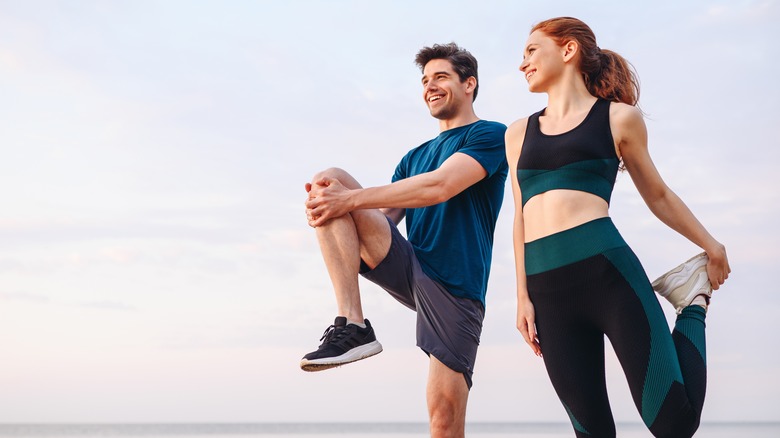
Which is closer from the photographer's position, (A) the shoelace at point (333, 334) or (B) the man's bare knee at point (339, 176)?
(A) the shoelace at point (333, 334)

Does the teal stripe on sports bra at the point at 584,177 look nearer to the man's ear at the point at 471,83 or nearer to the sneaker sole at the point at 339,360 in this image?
the sneaker sole at the point at 339,360

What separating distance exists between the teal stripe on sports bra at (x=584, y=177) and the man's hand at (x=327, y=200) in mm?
920

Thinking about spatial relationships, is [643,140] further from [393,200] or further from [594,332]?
[393,200]

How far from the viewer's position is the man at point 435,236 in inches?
141

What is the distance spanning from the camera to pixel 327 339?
3469 millimetres

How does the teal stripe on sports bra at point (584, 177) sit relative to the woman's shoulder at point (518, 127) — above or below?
below

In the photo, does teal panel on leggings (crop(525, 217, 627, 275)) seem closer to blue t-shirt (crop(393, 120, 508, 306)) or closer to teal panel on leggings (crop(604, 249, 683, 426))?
teal panel on leggings (crop(604, 249, 683, 426))

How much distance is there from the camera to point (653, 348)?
110 inches

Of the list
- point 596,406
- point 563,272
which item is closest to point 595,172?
point 563,272

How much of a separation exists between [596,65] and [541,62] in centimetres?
21

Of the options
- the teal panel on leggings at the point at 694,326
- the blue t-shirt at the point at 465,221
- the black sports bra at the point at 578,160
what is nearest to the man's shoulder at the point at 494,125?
the blue t-shirt at the point at 465,221

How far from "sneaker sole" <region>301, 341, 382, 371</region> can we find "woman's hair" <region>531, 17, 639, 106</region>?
1.39 m

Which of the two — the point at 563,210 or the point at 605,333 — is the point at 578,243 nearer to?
the point at 563,210

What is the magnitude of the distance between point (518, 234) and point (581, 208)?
0.28 metres
